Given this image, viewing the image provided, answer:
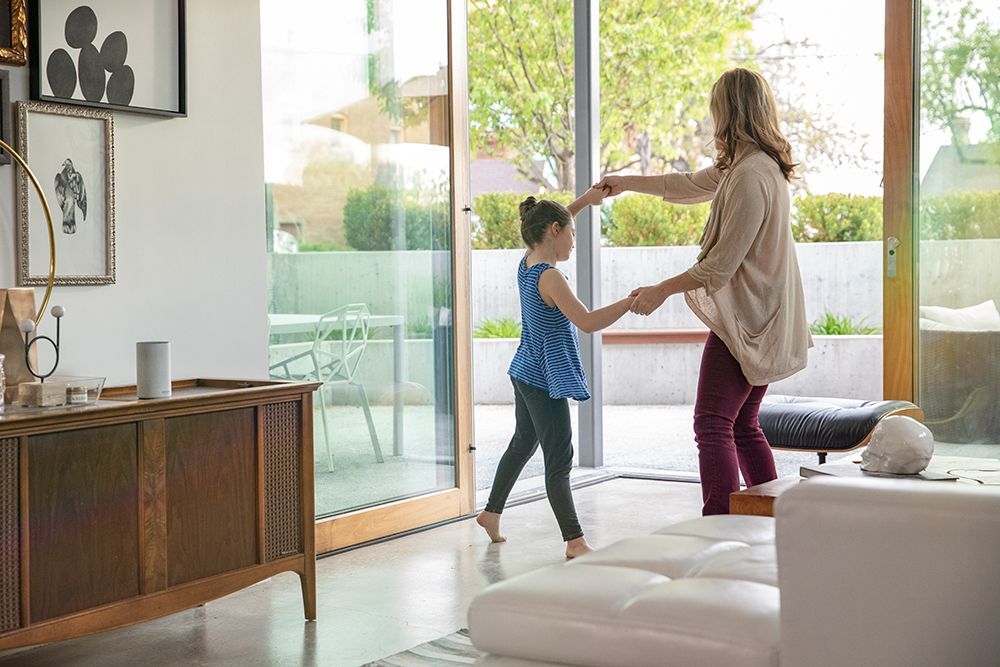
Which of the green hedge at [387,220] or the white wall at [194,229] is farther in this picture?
the green hedge at [387,220]

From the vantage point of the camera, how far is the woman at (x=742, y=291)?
10.8ft

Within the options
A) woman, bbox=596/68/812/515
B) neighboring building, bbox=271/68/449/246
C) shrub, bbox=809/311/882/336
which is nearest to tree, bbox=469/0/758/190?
shrub, bbox=809/311/882/336

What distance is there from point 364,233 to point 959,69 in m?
2.50

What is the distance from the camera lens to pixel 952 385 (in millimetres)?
4852

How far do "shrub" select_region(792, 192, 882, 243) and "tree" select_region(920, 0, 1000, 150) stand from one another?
6.01m

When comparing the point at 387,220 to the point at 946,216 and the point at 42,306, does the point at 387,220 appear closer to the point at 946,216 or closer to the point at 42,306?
the point at 42,306

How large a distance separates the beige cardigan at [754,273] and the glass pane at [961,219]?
5.58 feet

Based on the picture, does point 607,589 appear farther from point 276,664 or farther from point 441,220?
point 441,220

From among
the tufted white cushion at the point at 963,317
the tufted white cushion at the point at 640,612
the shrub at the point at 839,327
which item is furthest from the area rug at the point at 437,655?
the shrub at the point at 839,327

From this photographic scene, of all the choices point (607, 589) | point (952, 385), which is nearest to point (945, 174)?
point (952, 385)

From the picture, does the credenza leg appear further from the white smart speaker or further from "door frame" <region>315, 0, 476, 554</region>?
"door frame" <region>315, 0, 476, 554</region>

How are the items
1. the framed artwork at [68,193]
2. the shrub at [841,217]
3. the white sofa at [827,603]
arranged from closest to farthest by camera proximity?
the white sofa at [827,603], the framed artwork at [68,193], the shrub at [841,217]

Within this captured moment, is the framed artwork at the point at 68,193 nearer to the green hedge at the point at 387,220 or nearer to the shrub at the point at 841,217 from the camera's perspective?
the green hedge at the point at 387,220

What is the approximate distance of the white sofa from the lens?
1676 mm
